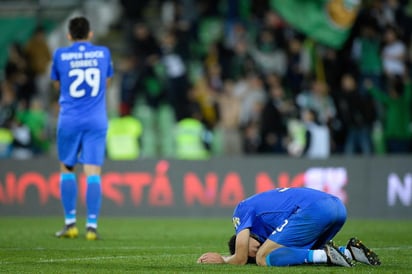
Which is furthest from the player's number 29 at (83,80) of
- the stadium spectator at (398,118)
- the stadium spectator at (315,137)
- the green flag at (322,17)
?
the green flag at (322,17)

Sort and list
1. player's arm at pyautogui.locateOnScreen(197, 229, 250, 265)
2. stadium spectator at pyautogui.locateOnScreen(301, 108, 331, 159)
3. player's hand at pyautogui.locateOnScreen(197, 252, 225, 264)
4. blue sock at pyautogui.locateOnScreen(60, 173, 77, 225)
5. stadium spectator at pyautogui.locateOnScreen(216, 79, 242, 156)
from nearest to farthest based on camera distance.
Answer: player's arm at pyautogui.locateOnScreen(197, 229, 250, 265)
player's hand at pyautogui.locateOnScreen(197, 252, 225, 264)
blue sock at pyautogui.locateOnScreen(60, 173, 77, 225)
stadium spectator at pyautogui.locateOnScreen(301, 108, 331, 159)
stadium spectator at pyautogui.locateOnScreen(216, 79, 242, 156)

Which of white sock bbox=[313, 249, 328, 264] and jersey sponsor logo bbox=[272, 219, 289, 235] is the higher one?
jersey sponsor logo bbox=[272, 219, 289, 235]

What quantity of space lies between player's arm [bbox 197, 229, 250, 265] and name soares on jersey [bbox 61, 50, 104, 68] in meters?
4.09

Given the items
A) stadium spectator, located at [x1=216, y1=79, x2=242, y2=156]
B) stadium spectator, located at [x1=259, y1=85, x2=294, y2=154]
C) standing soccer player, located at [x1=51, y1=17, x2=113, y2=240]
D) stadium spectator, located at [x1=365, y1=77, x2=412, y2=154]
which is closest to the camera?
standing soccer player, located at [x1=51, y1=17, x2=113, y2=240]

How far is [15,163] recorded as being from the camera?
1945 cm

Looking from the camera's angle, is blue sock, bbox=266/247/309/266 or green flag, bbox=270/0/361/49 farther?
green flag, bbox=270/0/361/49

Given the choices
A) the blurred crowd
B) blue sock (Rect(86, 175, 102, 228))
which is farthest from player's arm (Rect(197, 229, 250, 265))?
the blurred crowd

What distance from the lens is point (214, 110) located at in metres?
21.4

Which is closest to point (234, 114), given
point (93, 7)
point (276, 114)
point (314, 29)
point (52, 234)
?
point (276, 114)

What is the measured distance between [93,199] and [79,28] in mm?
1950

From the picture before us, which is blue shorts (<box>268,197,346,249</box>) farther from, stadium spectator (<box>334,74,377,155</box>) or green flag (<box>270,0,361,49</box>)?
green flag (<box>270,0,361,49</box>)

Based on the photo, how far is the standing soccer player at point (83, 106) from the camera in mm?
13109

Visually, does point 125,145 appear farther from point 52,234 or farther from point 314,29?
point 52,234

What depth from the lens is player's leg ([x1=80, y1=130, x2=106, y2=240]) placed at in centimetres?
1304
